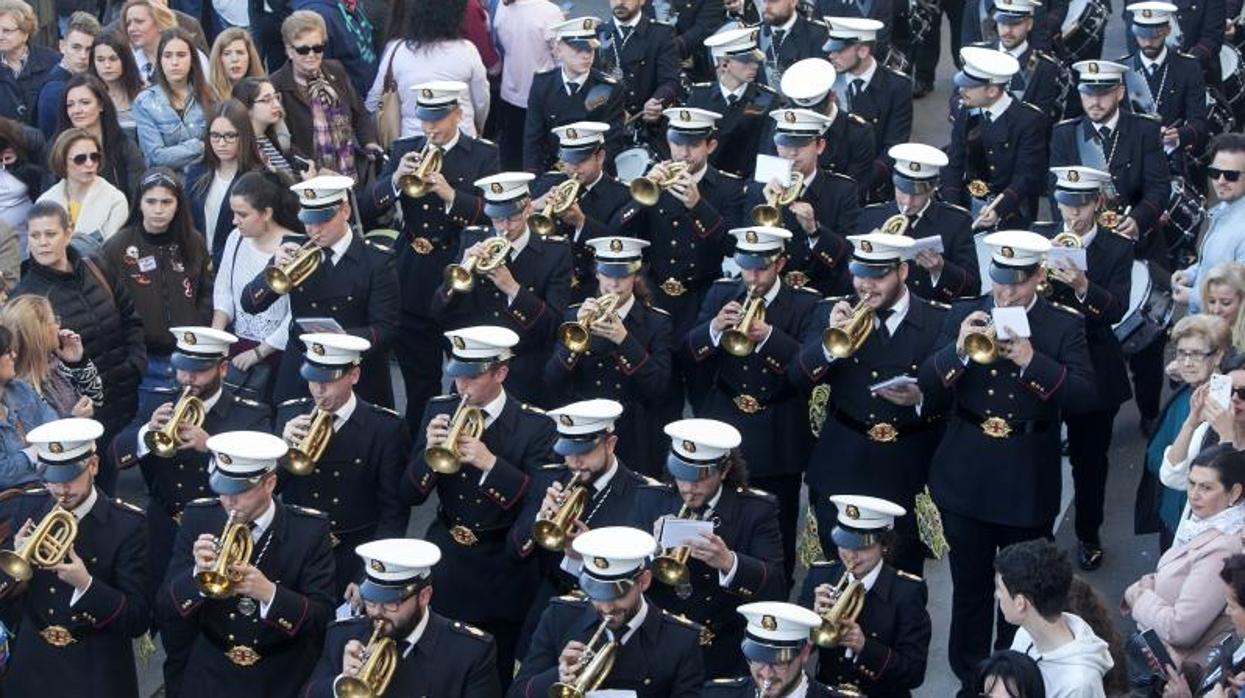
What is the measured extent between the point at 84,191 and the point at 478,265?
8.50ft

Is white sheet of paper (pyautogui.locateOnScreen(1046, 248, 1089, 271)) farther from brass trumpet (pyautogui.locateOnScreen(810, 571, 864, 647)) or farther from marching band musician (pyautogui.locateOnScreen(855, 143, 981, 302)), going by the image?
brass trumpet (pyautogui.locateOnScreen(810, 571, 864, 647))

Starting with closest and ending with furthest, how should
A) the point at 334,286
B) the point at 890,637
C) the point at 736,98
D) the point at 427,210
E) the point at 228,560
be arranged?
1. the point at 228,560
2. the point at 890,637
3. the point at 334,286
4. the point at 427,210
5. the point at 736,98

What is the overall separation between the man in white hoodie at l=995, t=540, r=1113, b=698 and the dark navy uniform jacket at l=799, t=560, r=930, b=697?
72 cm

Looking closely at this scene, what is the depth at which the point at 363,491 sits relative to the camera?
34.6 feet

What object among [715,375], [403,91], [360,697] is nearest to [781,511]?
[715,375]

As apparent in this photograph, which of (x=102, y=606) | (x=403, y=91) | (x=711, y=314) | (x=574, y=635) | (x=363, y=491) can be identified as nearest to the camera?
(x=574, y=635)

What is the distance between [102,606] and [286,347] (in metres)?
2.55

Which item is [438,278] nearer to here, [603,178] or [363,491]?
[603,178]

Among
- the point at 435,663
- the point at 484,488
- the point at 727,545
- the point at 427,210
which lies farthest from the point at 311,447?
the point at 427,210


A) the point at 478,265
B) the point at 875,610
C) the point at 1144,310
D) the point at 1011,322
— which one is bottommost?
the point at 1144,310

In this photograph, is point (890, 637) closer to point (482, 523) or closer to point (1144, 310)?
point (482, 523)

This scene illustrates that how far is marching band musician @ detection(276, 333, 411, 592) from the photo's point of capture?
10.5 meters

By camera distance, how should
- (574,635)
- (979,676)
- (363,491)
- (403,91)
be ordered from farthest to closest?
(403,91), (363,491), (574,635), (979,676)

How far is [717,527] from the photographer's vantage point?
9812mm
